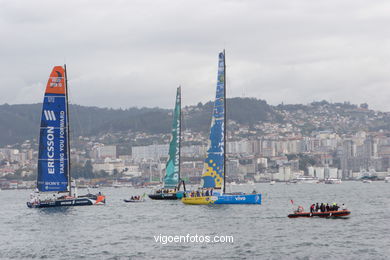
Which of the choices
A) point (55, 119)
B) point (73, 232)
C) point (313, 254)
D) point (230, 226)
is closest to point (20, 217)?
point (55, 119)

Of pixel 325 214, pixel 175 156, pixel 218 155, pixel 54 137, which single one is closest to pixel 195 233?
pixel 325 214

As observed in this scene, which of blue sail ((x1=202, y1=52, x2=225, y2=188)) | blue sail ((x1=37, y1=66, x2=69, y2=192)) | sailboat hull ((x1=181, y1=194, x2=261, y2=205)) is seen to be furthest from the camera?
blue sail ((x1=202, y1=52, x2=225, y2=188))

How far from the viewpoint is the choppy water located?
1550 inches

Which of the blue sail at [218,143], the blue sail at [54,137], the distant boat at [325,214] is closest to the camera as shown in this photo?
the distant boat at [325,214]

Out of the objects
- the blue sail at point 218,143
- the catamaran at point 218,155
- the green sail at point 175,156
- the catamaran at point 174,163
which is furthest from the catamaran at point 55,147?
the green sail at point 175,156

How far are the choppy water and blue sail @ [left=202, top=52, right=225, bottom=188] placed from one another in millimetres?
2868

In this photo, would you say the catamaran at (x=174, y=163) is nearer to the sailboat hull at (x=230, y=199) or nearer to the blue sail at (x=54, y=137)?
the sailboat hull at (x=230, y=199)

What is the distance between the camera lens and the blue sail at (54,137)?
66812mm

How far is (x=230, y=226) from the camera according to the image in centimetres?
5103

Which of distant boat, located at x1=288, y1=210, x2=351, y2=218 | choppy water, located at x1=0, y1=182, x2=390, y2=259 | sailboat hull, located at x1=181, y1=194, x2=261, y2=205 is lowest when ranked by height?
choppy water, located at x1=0, y1=182, x2=390, y2=259

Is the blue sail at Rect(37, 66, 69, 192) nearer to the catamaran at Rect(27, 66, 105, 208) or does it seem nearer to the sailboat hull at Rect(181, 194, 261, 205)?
the catamaran at Rect(27, 66, 105, 208)

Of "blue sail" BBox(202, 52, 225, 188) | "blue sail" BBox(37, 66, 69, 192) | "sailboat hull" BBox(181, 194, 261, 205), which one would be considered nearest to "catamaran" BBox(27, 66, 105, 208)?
"blue sail" BBox(37, 66, 69, 192)

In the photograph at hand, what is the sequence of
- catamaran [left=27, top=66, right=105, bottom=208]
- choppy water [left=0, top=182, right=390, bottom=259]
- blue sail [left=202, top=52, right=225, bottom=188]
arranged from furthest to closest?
blue sail [left=202, top=52, right=225, bottom=188] → catamaran [left=27, top=66, right=105, bottom=208] → choppy water [left=0, top=182, right=390, bottom=259]

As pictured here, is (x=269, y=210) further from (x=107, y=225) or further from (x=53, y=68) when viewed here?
(x=53, y=68)
